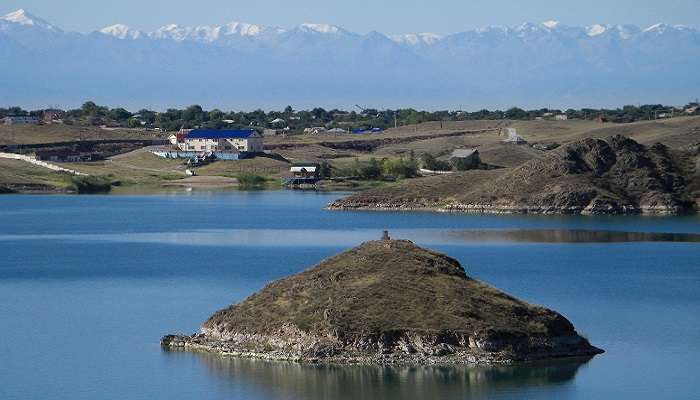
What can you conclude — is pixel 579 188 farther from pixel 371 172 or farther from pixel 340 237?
pixel 371 172

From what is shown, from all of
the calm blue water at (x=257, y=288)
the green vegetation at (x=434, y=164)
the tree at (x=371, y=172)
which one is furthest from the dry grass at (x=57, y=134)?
the calm blue water at (x=257, y=288)

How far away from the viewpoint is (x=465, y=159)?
14838 cm

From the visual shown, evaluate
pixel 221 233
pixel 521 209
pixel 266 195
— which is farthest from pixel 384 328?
pixel 266 195

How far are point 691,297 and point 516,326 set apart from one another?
54.4ft

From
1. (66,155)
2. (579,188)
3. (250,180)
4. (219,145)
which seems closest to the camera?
(579,188)

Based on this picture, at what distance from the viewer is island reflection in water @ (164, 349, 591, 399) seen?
1487 inches

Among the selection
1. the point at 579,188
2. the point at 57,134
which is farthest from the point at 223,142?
the point at 579,188

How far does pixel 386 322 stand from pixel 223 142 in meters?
123

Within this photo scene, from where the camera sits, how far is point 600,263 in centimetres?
6938

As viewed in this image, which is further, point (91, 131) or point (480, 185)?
point (91, 131)

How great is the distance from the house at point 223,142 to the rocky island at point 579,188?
46.7 meters

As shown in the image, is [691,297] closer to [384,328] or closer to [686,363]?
[686,363]

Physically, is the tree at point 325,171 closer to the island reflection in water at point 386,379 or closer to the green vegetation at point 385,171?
the green vegetation at point 385,171

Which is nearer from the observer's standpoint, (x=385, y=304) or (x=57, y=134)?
(x=385, y=304)
